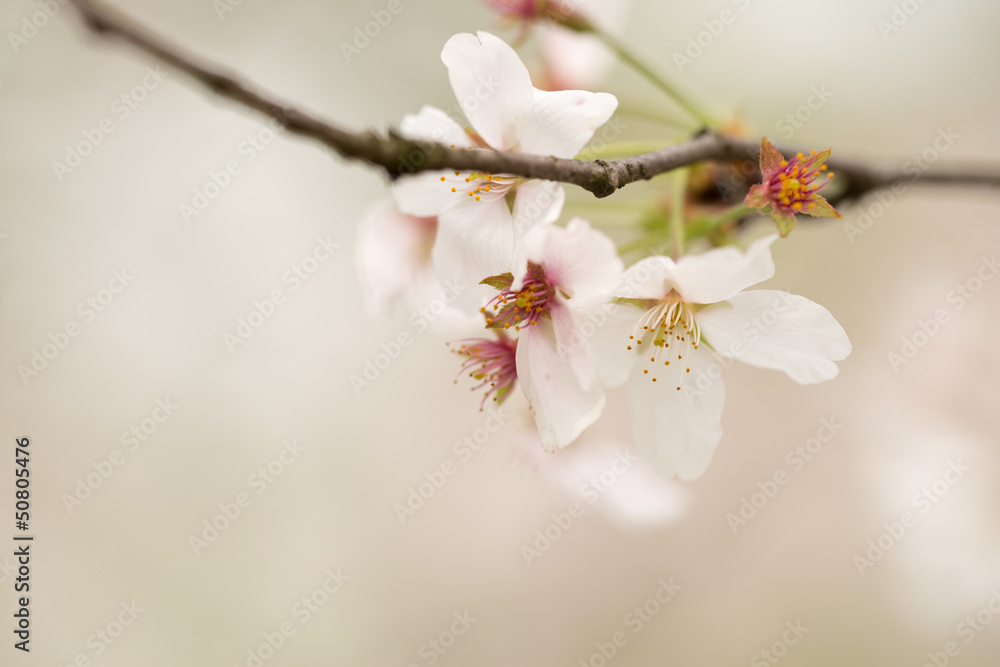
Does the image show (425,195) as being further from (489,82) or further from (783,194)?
(783,194)

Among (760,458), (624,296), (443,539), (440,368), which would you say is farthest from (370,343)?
(624,296)

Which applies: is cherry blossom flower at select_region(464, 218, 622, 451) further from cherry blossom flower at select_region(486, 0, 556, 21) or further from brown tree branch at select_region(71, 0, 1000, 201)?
cherry blossom flower at select_region(486, 0, 556, 21)

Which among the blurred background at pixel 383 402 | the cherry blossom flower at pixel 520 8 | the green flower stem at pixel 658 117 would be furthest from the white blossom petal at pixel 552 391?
the blurred background at pixel 383 402

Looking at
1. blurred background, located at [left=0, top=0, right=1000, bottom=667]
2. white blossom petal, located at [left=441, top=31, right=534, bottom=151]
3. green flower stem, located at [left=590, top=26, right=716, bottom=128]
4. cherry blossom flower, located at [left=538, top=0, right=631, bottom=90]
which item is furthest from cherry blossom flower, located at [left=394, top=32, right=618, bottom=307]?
blurred background, located at [left=0, top=0, right=1000, bottom=667]

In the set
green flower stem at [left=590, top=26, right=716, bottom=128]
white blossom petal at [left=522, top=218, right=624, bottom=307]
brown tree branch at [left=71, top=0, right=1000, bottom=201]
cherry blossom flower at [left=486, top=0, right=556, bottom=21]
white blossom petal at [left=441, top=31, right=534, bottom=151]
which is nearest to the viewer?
brown tree branch at [left=71, top=0, right=1000, bottom=201]

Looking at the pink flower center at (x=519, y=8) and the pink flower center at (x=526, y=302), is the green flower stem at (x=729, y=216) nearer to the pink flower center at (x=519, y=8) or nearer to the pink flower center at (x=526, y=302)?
the pink flower center at (x=526, y=302)

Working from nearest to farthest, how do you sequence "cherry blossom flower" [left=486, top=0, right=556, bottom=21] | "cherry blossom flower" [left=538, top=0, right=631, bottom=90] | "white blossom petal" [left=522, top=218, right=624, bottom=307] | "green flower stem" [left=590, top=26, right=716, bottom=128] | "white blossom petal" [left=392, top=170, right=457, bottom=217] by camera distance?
"white blossom petal" [left=522, top=218, right=624, bottom=307] → "white blossom petal" [left=392, top=170, right=457, bottom=217] → "green flower stem" [left=590, top=26, right=716, bottom=128] → "cherry blossom flower" [left=486, top=0, right=556, bottom=21] → "cherry blossom flower" [left=538, top=0, right=631, bottom=90]
